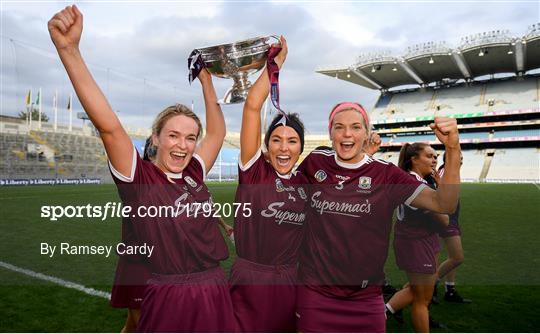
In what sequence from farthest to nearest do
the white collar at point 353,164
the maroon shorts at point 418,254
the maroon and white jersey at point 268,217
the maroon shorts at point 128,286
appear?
the maroon shorts at point 418,254, the maroon shorts at point 128,286, the white collar at point 353,164, the maroon and white jersey at point 268,217

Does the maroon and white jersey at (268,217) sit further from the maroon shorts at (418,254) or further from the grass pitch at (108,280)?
the grass pitch at (108,280)

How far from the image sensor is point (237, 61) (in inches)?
107

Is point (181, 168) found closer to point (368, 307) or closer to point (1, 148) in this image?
point (368, 307)

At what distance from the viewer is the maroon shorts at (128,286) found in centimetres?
307

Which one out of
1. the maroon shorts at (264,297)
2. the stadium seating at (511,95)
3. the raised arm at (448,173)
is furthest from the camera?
the stadium seating at (511,95)

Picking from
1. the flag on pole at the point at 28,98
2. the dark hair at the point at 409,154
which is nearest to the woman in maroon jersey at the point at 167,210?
the dark hair at the point at 409,154

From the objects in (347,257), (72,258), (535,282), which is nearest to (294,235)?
(347,257)

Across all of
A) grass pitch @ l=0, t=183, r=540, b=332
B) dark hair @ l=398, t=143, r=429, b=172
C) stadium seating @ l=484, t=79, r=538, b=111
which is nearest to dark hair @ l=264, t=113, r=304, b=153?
dark hair @ l=398, t=143, r=429, b=172

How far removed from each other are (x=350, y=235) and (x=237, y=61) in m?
1.38

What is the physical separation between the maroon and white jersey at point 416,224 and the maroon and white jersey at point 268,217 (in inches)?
66.7

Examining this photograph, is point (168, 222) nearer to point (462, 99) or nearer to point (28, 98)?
point (28, 98)

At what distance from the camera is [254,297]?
2297mm

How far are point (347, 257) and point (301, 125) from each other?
3.00 ft

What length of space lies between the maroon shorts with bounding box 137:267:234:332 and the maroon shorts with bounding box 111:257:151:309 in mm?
1082
